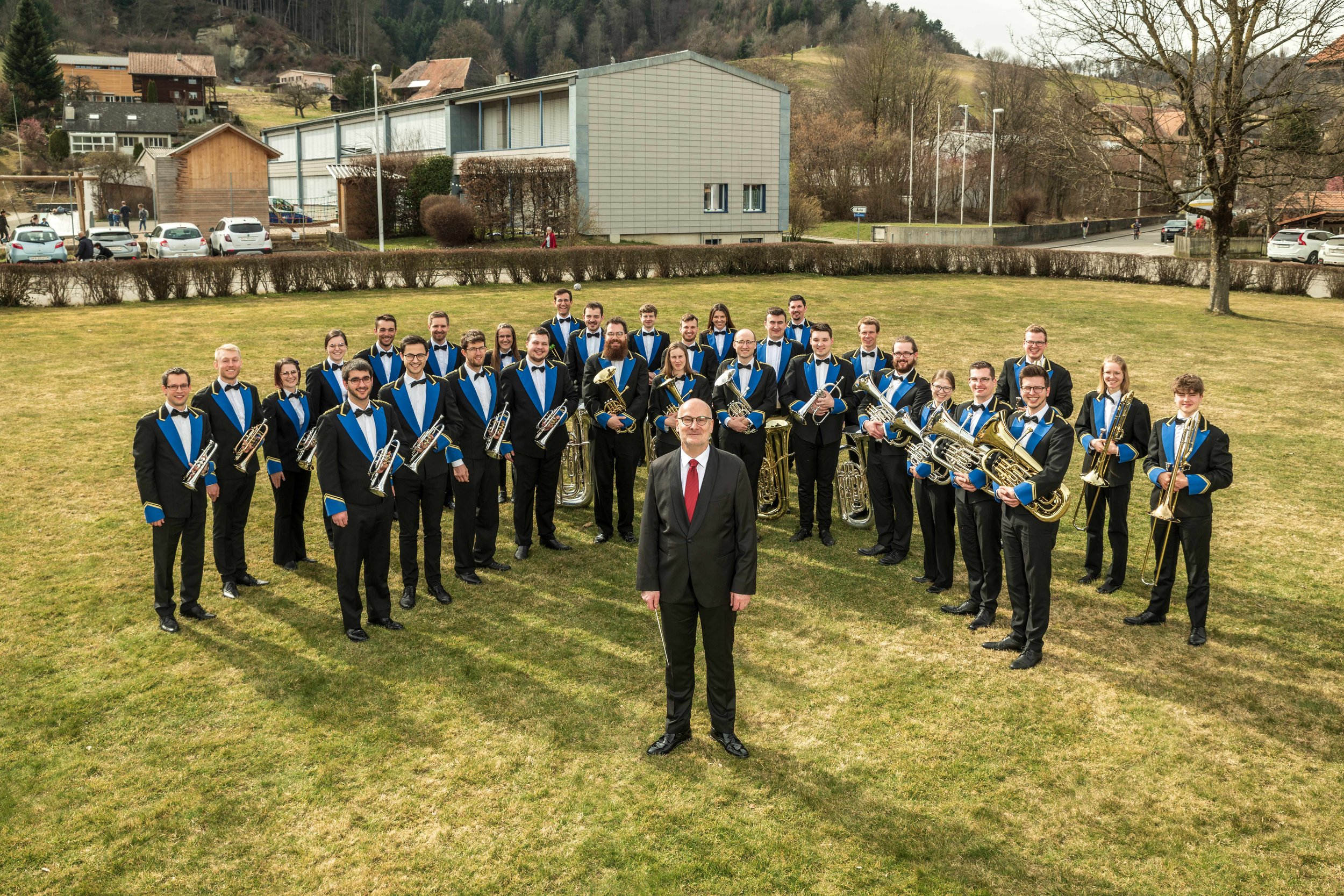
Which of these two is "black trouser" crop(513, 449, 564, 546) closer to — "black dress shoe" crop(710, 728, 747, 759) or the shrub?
"black dress shoe" crop(710, 728, 747, 759)

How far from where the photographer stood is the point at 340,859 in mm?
5512

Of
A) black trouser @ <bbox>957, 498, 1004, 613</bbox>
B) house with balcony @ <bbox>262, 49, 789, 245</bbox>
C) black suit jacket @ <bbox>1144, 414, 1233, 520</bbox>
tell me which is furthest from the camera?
house with balcony @ <bbox>262, 49, 789, 245</bbox>

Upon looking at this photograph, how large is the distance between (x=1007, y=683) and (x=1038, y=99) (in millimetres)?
78959

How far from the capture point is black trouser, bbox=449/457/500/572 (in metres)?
9.56

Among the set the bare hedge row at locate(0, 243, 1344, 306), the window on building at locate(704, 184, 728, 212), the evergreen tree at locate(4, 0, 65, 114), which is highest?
the evergreen tree at locate(4, 0, 65, 114)

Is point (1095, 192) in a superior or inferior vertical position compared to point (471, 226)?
superior

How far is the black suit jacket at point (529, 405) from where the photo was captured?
9992mm

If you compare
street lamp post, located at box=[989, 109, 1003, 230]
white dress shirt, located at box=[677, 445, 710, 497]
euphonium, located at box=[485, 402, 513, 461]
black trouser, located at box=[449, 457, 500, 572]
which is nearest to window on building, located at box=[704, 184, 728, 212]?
street lamp post, located at box=[989, 109, 1003, 230]

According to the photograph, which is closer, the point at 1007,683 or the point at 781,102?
the point at 1007,683

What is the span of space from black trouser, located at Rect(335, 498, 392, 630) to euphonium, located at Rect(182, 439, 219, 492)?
133cm

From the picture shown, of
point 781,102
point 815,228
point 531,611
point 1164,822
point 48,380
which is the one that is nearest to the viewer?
point 1164,822

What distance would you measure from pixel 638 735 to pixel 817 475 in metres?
4.77

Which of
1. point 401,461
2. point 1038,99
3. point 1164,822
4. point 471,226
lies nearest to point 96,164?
point 471,226

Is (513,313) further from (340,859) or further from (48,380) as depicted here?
(340,859)
